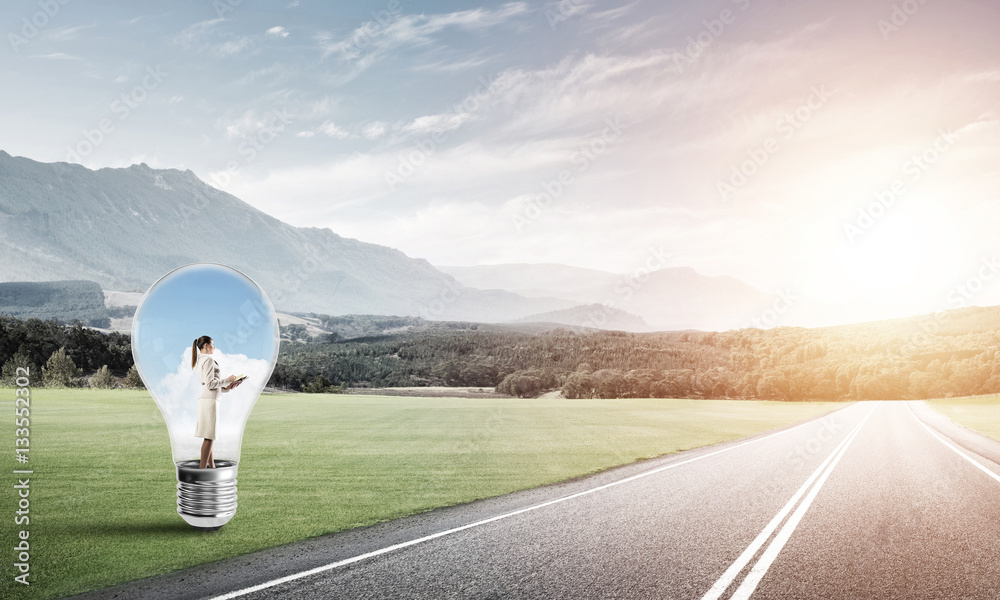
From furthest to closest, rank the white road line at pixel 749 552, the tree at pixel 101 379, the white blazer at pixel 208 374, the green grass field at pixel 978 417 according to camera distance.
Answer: the tree at pixel 101 379, the green grass field at pixel 978 417, the white blazer at pixel 208 374, the white road line at pixel 749 552

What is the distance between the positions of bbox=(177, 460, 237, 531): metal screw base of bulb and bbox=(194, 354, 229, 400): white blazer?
1.18 metres

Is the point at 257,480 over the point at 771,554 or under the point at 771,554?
under

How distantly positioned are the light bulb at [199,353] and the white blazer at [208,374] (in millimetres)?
95

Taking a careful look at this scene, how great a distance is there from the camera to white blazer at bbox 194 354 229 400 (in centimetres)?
791

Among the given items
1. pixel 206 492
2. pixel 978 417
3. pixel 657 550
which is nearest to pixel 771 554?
pixel 657 550

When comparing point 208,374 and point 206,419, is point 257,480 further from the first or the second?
point 208,374

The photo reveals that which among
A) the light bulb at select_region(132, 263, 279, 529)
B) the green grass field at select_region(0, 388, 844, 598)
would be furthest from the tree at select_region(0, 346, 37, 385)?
the light bulb at select_region(132, 263, 279, 529)

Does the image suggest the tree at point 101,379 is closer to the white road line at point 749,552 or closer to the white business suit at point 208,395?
the white business suit at point 208,395

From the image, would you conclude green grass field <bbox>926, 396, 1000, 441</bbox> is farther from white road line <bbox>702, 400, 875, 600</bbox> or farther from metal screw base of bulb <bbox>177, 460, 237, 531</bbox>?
metal screw base of bulb <bbox>177, 460, 237, 531</bbox>

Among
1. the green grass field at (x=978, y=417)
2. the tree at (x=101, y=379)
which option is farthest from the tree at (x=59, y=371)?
the green grass field at (x=978, y=417)

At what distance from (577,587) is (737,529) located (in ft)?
13.6

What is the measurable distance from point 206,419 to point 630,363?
12205cm

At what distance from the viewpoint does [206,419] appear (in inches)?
318

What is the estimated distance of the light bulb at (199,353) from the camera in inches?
313
